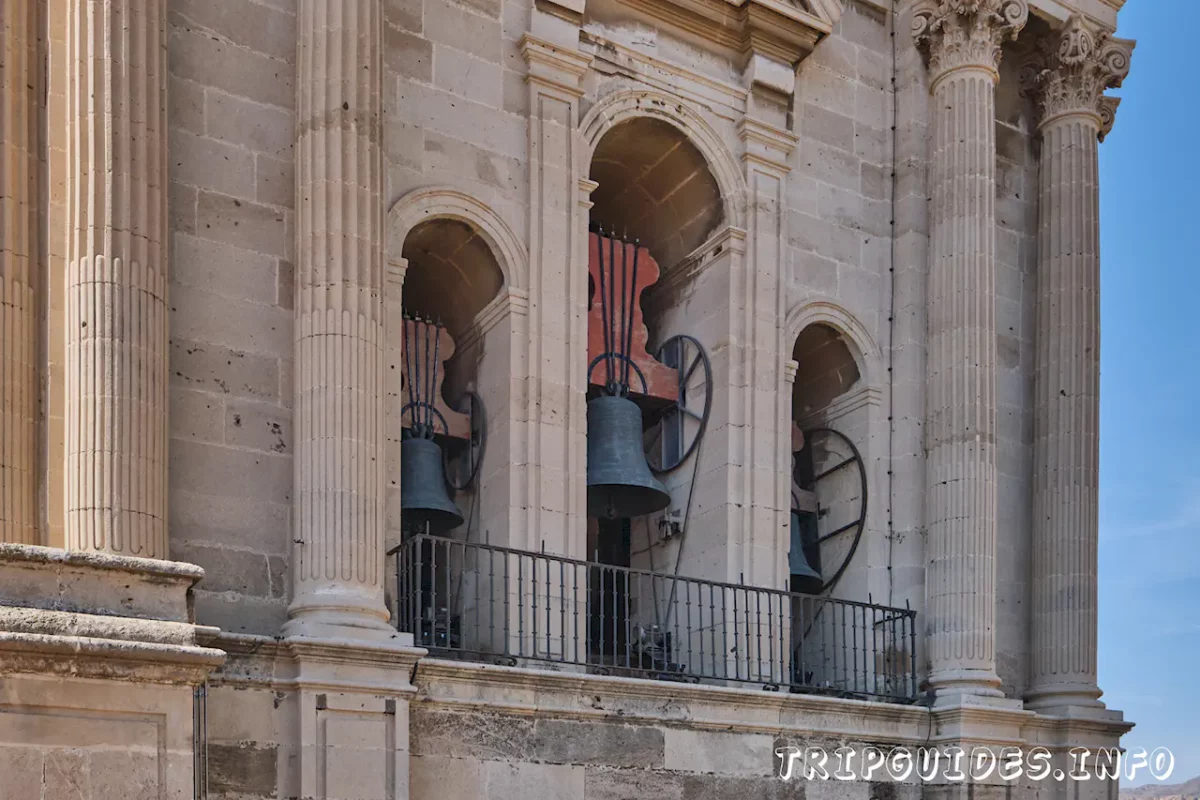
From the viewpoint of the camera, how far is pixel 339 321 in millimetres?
12508

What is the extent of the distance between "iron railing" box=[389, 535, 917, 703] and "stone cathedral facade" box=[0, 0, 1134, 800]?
0.06 m

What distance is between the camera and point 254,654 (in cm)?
1163

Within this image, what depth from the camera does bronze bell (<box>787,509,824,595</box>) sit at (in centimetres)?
1638

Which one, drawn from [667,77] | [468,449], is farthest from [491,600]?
[667,77]

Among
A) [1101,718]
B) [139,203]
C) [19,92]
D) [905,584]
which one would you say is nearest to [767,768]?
[905,584]

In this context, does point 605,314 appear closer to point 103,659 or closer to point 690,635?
point 690,635

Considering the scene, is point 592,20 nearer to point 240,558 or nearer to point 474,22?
point 474,22

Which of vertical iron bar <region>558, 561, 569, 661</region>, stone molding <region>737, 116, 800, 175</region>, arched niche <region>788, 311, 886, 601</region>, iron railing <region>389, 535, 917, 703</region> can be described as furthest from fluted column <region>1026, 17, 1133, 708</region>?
vertical iron bar <region>558, 561, 569, 661</region>

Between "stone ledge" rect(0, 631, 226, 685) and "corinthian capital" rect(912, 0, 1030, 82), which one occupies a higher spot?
"corinthian capital" rect(912, 0, 1030, 82)

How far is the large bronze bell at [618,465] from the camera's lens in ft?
49.1

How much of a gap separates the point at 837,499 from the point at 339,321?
20.3ft

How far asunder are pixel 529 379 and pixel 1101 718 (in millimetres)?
6536

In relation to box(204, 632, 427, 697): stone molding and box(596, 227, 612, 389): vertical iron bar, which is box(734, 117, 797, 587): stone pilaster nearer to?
box(596, 227, 612, 389): vertical iron bar

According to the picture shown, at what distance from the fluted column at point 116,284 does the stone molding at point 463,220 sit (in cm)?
218
